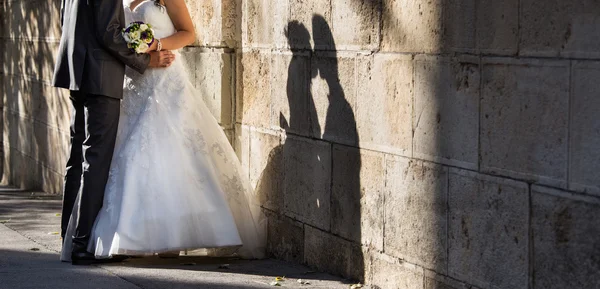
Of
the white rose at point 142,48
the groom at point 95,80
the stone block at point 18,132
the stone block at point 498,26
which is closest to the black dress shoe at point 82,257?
the groom at point 95,80

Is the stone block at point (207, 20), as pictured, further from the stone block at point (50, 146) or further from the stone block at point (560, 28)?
the stone block at point (50, 146)

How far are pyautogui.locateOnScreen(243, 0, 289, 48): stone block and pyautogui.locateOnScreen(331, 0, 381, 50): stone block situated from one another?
0.65 meters

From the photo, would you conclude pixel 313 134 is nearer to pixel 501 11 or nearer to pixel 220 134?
pixel 220 134

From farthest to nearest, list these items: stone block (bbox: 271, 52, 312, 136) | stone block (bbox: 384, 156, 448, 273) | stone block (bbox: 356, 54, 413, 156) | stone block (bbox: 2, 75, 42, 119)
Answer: stone block (bbox: 2, 75, 42, 119)
stone block (bbox: 271, 52, 312, 136)
stone block (bbox: 356, 54, 413, 156)
stone block (bbox: 384, 156, 448, 273)

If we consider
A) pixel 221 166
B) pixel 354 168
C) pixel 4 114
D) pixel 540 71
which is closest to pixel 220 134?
pixel 221 166

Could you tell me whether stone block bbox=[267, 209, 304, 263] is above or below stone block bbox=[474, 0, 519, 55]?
below

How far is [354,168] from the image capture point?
628 cm

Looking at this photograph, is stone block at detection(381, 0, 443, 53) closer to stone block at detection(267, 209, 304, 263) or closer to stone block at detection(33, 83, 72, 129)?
stone block at detection(267, 209, 304, 263)

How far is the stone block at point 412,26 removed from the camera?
17.6ft

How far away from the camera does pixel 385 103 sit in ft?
19.3

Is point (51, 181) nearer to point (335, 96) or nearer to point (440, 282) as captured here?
point (335, 96)

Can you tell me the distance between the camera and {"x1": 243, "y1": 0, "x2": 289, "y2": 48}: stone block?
7000 mm

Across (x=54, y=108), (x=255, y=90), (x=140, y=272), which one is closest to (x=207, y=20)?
(x=255, y=90)

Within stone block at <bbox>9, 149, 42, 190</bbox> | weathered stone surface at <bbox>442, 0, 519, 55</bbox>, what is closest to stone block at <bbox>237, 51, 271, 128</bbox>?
weathered stone surface at <bbox>442, 0, 519, 55</bbox>
